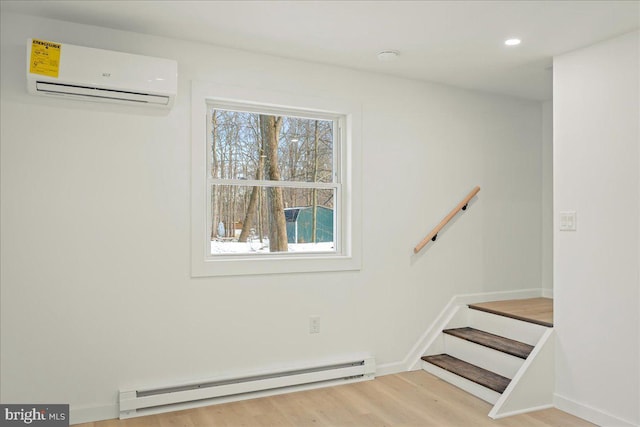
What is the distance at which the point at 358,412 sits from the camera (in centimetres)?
296

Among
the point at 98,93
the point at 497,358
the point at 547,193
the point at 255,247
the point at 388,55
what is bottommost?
the point at 497,358

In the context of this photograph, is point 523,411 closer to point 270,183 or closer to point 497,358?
point 497,358

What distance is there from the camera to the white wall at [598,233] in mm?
2752

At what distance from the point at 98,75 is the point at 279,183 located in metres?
1.35

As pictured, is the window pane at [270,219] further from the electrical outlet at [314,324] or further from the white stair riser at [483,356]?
the white stair riser at [483,356]

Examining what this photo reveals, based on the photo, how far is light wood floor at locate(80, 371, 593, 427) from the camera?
2.79 metres

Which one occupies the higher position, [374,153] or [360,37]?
[360,37]

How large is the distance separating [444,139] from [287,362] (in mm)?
2207

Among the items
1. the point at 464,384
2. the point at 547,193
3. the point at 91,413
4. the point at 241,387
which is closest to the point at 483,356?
the point at 464,384

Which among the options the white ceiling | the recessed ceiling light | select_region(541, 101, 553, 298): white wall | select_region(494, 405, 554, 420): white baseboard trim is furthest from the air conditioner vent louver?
select_region(541, 101, 553, 298): white wall

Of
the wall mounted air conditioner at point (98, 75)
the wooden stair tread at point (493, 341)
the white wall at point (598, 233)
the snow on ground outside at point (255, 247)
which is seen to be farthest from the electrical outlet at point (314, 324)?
the wall mounted air conditioner at point (98, 75)

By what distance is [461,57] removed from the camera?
10.8 ft

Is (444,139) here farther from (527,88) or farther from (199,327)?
(199,327)

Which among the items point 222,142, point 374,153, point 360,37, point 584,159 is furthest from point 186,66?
point 584,159
